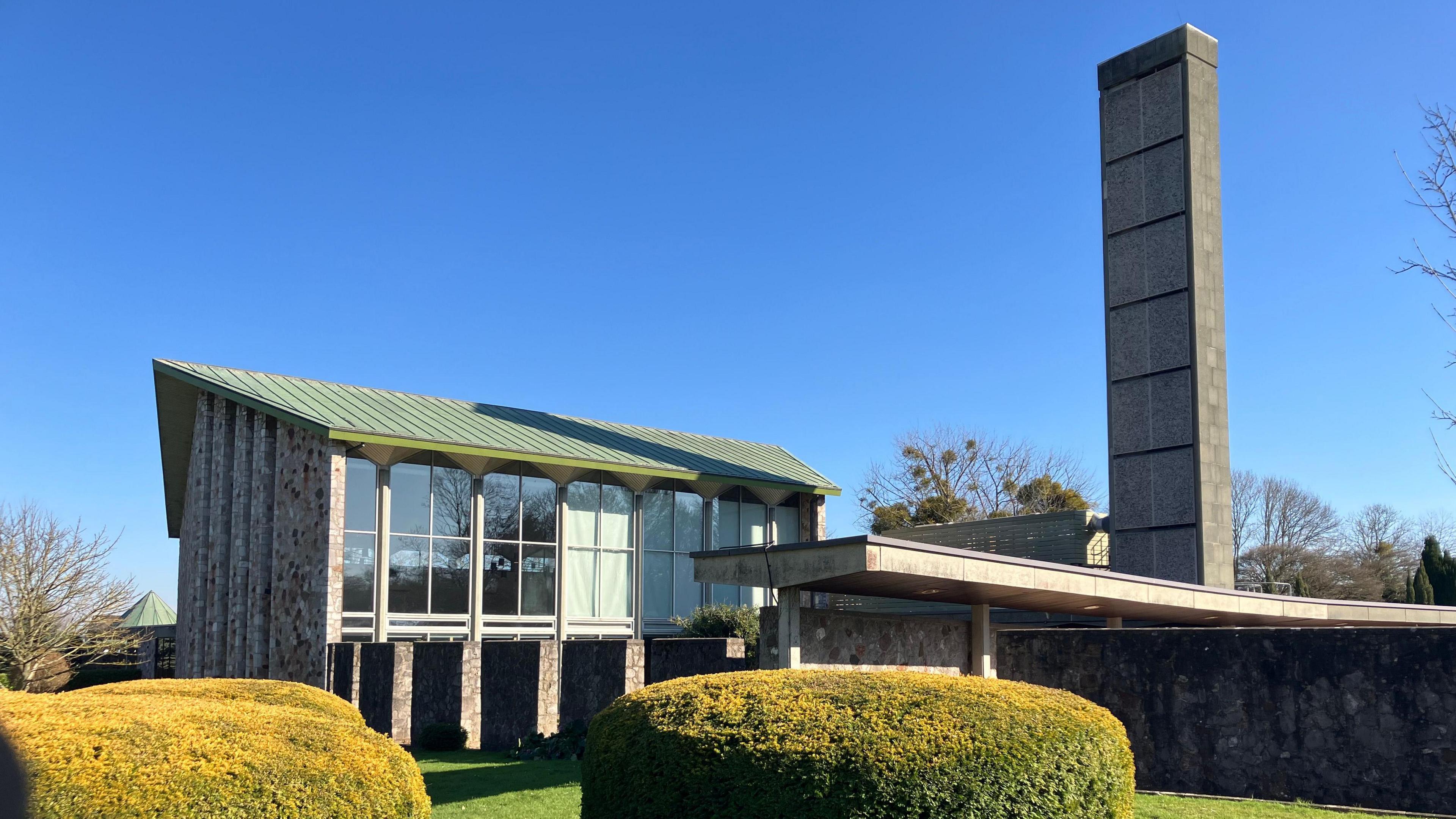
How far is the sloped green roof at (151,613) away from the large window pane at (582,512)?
4574cm

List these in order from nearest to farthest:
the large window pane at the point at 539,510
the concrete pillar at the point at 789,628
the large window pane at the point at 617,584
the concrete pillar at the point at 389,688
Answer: the concrete pillar at the point at 789,628 → the concrete pillar at the point at 389,688 → the large window pane at the point at 539,510 → the large window pane at the point at 617,584

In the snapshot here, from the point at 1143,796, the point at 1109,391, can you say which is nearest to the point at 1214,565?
the point at 1109,391

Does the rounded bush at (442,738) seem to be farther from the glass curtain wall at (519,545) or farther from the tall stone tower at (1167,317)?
the tall stone tower at (1167,317)

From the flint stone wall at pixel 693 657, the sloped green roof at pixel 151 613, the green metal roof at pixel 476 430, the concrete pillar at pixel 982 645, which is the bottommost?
the sloped green roof at pixel 151 613

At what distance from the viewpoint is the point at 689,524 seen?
27016 mm

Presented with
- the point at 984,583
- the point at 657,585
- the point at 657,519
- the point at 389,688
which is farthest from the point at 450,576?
the point at 984,583

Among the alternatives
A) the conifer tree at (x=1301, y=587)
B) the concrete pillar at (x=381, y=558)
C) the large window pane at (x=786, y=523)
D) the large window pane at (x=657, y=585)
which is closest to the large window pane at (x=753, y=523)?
the large window pane at (x=786, y=523)

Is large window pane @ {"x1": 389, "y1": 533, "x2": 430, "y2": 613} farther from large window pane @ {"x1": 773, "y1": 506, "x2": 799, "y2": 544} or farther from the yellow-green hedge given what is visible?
the yellow-green hedge

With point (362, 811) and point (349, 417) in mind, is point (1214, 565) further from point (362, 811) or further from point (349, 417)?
point (362, 811)

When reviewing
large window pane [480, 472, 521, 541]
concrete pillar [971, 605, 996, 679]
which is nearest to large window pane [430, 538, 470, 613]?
large window pane [480, 472, 521, 541]

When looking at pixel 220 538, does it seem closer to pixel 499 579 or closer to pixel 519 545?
pixel 499 579

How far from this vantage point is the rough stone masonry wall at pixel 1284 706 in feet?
34.9

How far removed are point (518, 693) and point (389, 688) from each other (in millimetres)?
2401

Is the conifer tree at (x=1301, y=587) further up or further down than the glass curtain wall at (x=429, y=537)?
further down
